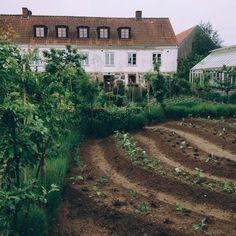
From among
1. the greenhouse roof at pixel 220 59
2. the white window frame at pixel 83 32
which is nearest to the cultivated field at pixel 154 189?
the greenhouse roof at pixel 220 59

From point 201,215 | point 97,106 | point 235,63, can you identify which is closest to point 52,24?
point 235,63

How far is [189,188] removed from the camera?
706cm

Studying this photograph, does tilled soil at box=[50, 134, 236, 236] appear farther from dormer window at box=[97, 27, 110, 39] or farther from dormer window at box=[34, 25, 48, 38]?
dormer window at box=[97, 27, 110, 39]

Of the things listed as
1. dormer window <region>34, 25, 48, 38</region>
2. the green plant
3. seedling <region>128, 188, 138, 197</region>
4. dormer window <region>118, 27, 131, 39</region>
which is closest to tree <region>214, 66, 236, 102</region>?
dormer window <region>118, 27, 131, 39</region>

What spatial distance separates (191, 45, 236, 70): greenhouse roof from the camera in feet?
86.4

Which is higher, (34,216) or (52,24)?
(52,24)

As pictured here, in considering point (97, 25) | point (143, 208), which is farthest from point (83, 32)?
point (143, 208)

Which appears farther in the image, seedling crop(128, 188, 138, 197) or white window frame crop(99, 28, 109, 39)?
white window frame crop(99, 28, 109, 39)

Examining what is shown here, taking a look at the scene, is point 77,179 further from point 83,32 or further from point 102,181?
point 83,32

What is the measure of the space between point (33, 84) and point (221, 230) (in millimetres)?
3698

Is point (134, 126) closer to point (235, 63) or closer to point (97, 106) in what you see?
point (97, 106)

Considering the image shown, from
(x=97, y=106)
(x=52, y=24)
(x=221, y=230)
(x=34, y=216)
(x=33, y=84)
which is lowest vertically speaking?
(x=221, y=230)

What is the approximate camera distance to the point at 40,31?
3148 centimetres

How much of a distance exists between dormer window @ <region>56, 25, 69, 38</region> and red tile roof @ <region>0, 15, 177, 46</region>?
0.38 metres
